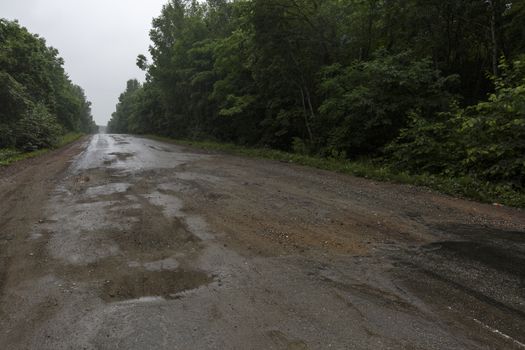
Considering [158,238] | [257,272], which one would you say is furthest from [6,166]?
[257,272]

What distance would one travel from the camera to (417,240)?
5301mm

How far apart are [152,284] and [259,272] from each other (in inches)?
45.9

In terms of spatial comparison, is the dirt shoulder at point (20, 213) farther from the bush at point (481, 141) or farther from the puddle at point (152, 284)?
the bush at point (481, 141)

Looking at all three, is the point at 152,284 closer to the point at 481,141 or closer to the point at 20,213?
the point at 20,213

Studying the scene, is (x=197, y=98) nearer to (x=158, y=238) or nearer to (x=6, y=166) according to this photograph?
(x=6, y=166)

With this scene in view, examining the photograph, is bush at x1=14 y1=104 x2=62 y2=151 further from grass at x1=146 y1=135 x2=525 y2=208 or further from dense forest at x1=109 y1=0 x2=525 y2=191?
grass at x1=146 y1=135 x2=525 y2=208

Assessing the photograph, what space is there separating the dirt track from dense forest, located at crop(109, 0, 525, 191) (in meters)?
2.88

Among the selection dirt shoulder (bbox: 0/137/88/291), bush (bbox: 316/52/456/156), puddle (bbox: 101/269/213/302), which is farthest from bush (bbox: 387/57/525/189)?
dirt shoulder (bbox: 0/137/88/291)

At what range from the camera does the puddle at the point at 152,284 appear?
368 cm

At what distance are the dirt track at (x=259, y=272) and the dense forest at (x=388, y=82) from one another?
288 cm

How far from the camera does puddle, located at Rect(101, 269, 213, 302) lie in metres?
3.68

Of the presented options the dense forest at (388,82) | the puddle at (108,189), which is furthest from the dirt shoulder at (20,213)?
the dense forest at (388,82)

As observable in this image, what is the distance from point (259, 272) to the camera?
13.8 ft

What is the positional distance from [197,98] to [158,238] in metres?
27.2
